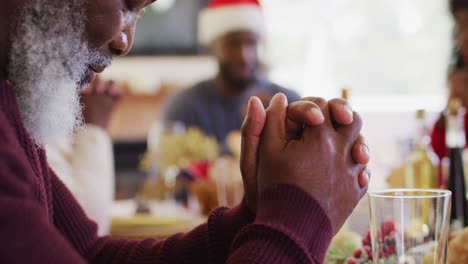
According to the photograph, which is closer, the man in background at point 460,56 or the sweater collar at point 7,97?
the sweater collar at point 7,97

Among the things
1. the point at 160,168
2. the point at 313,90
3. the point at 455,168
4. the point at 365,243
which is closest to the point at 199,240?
the point at 365,243

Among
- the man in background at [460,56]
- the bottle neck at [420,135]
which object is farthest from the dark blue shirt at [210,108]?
the bottle neck at [420,135]

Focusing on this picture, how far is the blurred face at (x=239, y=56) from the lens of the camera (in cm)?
339

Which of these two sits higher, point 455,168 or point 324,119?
point 324,119

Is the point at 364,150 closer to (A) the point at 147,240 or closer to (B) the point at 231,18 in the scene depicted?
(A) the point at 147,240

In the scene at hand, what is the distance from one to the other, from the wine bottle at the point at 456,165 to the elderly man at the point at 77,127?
1.91 ft

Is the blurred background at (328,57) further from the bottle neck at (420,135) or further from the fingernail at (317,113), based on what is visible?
the fingernail at (317,113)

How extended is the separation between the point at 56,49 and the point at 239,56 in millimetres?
2732

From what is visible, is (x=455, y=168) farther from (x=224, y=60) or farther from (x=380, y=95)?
(x=380, y=95)

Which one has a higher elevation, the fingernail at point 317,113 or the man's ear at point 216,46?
the man's ear at point 216,46

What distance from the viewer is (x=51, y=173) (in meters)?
0.95

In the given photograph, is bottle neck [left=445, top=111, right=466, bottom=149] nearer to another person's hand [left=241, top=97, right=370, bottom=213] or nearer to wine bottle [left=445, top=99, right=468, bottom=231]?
wine bottle [left=445, top=99, right=468, bottom=231]

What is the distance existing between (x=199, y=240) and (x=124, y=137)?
12.8 ft

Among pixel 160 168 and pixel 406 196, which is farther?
pixel 160 168
